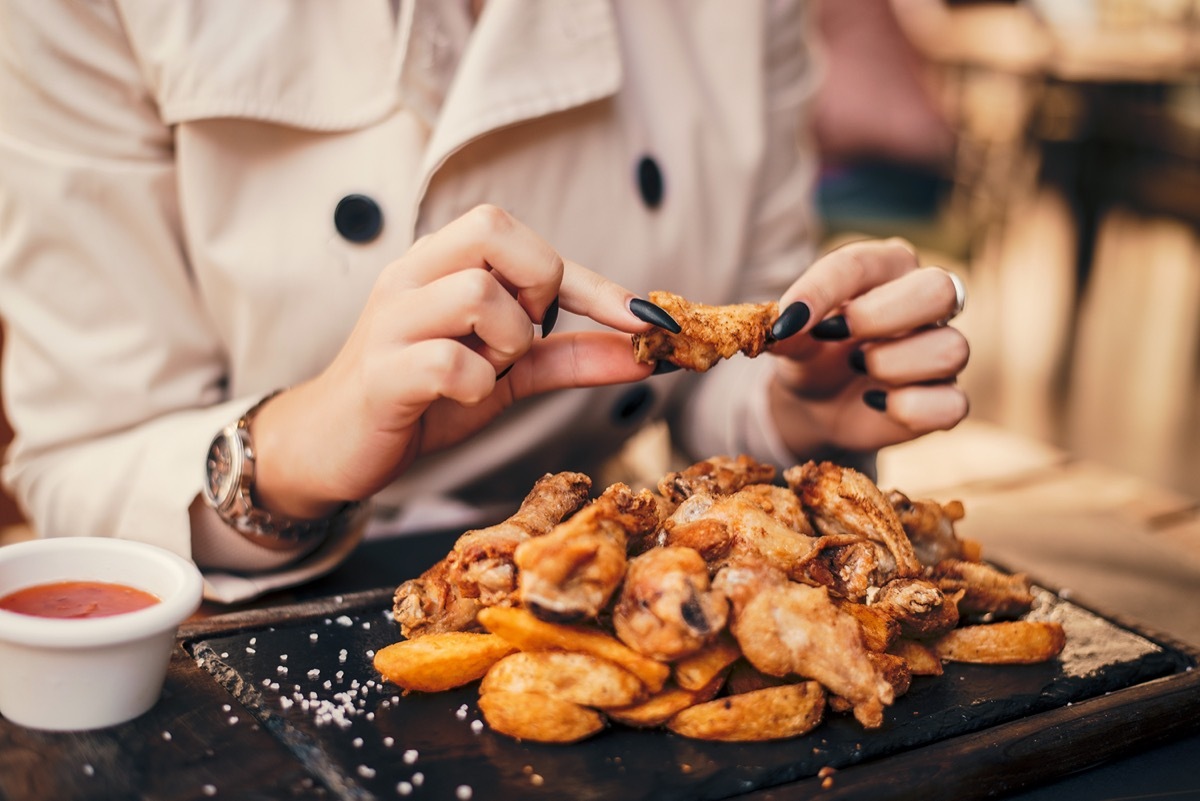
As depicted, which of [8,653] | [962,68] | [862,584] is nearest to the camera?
[8,653]

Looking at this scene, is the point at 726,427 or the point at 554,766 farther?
the point at 726,427

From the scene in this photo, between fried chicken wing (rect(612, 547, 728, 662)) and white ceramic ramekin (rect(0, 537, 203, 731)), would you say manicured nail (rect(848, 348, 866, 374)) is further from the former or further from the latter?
white ceramic ramekin (rect(0, 537, 203, 731))

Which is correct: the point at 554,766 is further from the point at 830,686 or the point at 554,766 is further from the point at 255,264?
the point at 255,264

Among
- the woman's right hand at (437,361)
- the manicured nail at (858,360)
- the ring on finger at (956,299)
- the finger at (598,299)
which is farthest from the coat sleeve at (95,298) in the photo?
the ring on finger at (956,299)

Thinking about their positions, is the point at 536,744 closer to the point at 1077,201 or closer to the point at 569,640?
the point at 569,640

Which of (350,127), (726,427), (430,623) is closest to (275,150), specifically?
(350,127)

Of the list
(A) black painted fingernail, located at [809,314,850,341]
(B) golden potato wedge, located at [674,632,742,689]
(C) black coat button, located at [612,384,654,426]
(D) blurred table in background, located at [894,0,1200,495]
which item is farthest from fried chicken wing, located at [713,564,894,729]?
(D) blurred table in background, located at [894,0,1200,495]
